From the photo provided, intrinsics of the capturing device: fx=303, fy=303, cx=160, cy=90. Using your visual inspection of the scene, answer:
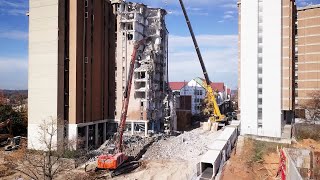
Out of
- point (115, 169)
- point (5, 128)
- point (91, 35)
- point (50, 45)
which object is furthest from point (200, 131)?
point (5, 128)

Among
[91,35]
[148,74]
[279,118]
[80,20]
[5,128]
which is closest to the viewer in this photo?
[279,118]

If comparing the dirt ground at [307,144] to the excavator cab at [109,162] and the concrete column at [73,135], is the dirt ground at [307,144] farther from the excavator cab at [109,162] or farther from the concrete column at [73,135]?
the concrete column at [73,135]

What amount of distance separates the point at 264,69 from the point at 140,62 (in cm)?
1994

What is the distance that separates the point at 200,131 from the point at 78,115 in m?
19.3

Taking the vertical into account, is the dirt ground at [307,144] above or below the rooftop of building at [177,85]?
below

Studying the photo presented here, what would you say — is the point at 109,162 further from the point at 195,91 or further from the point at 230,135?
the point at 195,91

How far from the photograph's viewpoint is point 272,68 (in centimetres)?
3978

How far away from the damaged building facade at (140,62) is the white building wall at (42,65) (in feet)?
39.7

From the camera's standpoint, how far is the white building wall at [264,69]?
39.6m

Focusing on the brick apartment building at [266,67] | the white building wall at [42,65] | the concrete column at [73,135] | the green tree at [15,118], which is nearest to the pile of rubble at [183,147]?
the brick apartment building at [266,67]

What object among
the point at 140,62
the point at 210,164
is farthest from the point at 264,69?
the point at 140,62

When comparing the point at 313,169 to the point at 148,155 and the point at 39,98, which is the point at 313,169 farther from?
the point at 39,98

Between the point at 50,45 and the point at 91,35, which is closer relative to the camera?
the point at 50,45

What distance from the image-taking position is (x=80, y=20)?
42.5m
